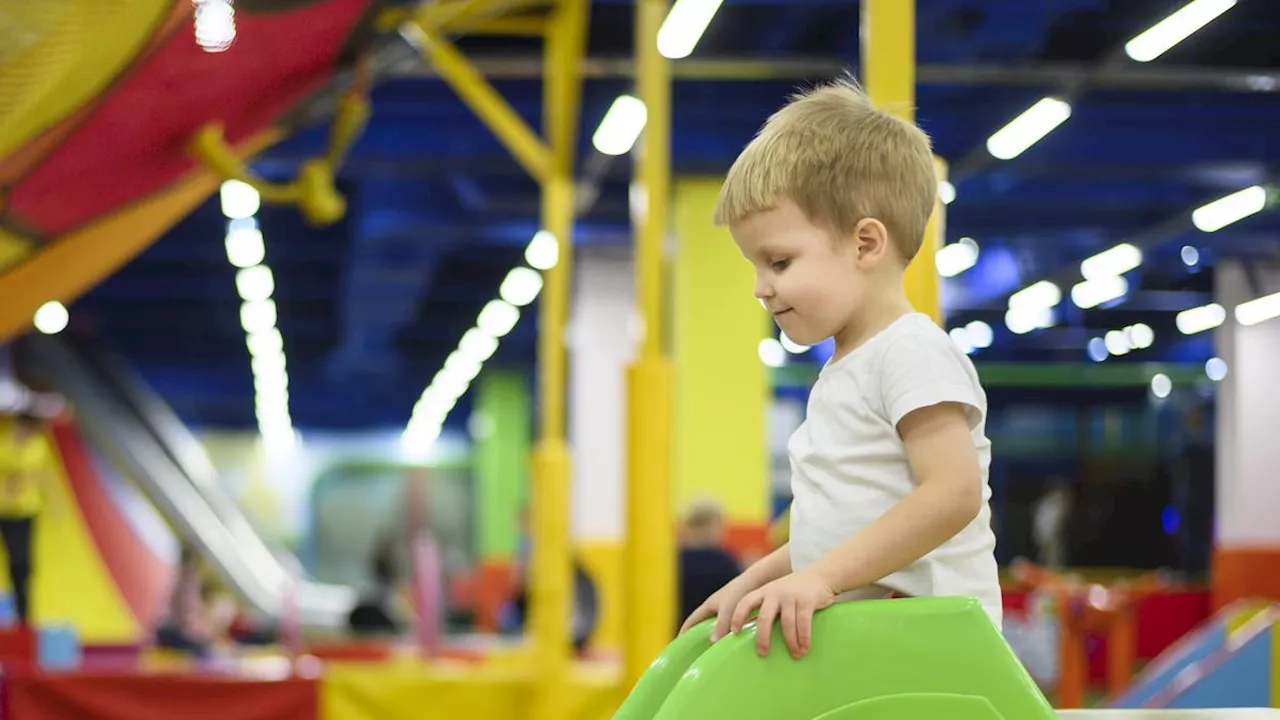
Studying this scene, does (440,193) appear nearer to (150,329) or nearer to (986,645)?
(150,329)

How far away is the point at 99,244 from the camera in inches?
250

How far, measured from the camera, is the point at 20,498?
9430 millimetres

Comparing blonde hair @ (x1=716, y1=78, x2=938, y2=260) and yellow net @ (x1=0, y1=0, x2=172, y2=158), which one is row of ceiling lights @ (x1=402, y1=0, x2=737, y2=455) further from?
blonde hair @ (x1=716, y1=78, x2=938, y2=260)

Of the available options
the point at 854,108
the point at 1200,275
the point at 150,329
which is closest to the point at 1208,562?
the point at 1200,275

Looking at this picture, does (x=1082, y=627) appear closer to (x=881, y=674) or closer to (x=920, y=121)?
(x=920, y=121)

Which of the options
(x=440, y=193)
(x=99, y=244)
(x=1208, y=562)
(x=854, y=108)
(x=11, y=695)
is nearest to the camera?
(x=854, y=108)

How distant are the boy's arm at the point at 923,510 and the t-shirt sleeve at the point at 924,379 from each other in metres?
0.02

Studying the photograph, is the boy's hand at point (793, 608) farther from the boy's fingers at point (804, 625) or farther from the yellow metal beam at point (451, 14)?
the yellow metal beam at point (451, 14)

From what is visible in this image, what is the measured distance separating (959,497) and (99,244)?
547 cm

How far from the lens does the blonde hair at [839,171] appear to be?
1.59m

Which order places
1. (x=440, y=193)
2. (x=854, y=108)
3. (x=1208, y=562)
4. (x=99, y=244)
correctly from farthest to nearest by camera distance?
1. (x=440, y=193)
2. (x=1208, y=562)
3. (x=99, y=244)
4. (x=854, y=108)

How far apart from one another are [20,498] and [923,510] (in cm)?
889

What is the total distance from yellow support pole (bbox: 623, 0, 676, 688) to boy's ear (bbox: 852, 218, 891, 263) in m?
3.70

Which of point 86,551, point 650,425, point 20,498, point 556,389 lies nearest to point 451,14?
point 556,389
